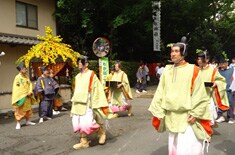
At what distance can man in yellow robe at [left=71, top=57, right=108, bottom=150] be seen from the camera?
6516mm

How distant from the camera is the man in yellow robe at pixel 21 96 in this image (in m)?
9.22

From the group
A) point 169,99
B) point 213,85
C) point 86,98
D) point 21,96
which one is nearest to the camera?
point 169,99

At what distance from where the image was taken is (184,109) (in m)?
4.44

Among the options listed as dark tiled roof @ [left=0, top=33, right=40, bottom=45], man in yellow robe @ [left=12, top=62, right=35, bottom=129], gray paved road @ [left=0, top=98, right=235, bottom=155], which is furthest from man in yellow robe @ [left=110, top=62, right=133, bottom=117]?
dark tiled roof @ [left=0, top=33, right=40, bottom=45]

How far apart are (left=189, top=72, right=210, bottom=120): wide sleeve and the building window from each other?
12.9m

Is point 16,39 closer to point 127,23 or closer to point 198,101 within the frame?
point 127,23

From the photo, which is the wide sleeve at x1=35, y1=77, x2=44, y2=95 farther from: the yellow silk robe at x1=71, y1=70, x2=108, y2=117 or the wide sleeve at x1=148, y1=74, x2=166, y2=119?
the wide sleeve at x1=148, y1=74, x2=166, y2=119

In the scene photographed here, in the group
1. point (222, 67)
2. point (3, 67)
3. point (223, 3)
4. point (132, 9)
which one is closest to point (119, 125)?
point (222, 67)

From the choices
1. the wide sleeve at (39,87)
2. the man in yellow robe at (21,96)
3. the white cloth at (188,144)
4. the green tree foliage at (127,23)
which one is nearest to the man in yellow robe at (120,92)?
the wide sleeve at (39,87)

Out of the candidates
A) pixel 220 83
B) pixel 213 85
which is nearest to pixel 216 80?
pixel 220 83

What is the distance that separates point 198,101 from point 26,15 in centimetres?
1357

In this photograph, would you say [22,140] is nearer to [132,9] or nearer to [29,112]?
[29,112]

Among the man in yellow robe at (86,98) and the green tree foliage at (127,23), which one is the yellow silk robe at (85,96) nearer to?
the man in yellow robe at (86,98)

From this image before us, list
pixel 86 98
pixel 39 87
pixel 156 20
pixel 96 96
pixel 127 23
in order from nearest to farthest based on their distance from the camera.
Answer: pixel 86 98 → pixel 96 96 → pixel 39 87 → pixel 127 23 → pixel 156 20
